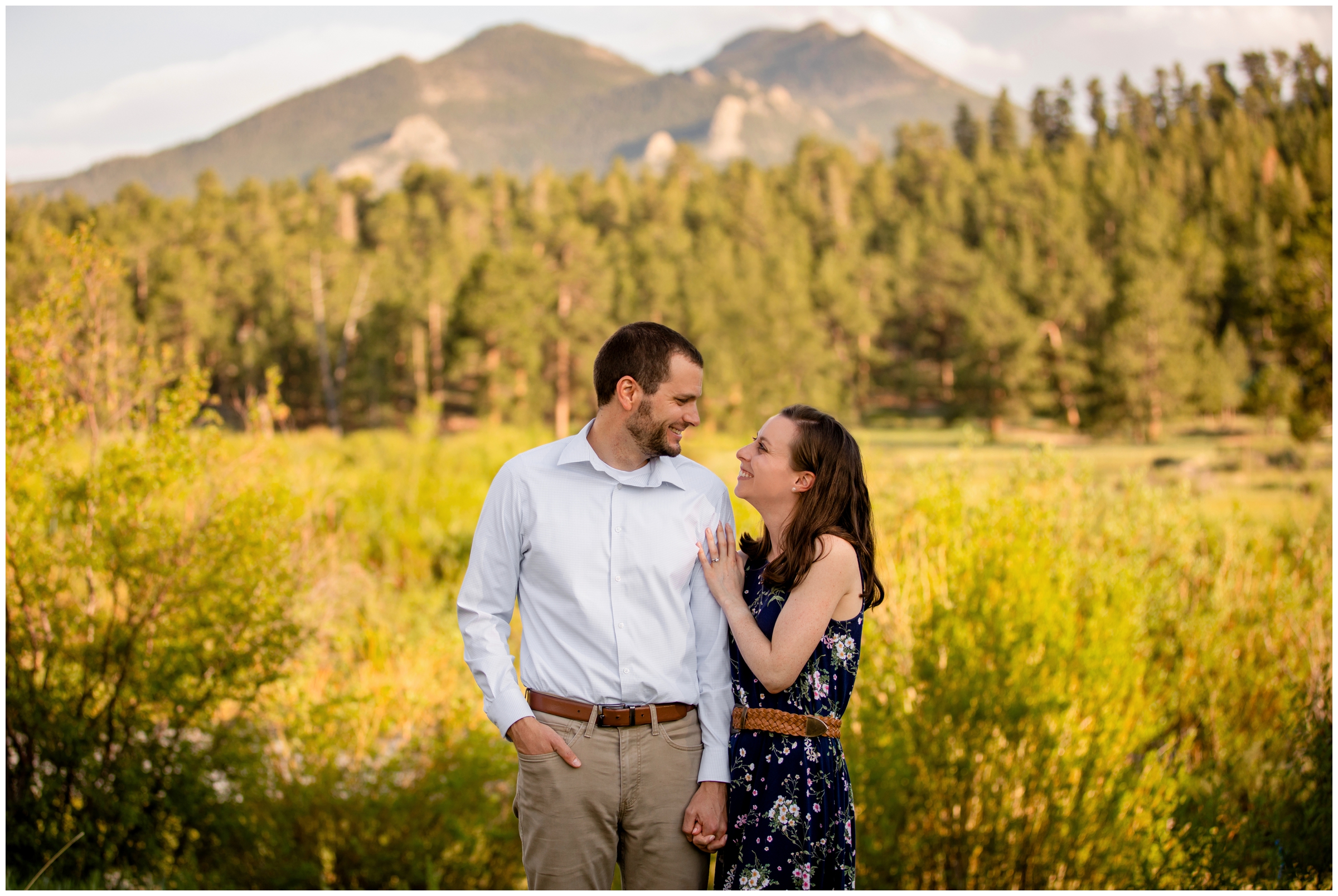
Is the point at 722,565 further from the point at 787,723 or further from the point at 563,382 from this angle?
the point at 563,382

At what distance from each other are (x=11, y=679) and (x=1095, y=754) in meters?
5.81

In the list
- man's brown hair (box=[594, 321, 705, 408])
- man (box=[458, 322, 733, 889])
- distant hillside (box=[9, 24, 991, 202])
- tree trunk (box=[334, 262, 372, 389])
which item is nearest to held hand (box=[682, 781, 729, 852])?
man (box=[458, 322, 733, 889])

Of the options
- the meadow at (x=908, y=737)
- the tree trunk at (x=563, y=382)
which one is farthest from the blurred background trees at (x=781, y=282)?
the meadow at (x=908, y=737)

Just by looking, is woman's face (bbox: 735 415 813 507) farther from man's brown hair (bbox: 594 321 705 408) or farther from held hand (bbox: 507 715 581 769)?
held hand (bbox: 507 715 581 769)

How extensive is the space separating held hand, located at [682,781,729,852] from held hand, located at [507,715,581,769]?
0.31 m

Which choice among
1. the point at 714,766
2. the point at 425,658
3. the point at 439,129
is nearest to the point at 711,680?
the point at 714,766

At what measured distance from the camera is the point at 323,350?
4388cm

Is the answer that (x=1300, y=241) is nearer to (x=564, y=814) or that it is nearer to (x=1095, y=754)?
(x=1095, y=754)

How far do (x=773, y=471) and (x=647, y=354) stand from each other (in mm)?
447

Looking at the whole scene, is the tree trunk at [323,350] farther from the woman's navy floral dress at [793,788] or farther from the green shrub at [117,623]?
the woman's navy floral dress at [793,788]

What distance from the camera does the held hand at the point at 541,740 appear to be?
2.44 m

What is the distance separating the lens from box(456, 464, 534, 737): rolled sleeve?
8.21 feet

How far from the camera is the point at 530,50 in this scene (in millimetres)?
197750

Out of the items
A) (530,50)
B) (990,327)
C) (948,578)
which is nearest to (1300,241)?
(948,578)
